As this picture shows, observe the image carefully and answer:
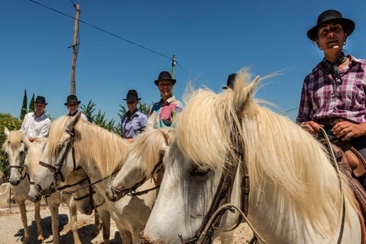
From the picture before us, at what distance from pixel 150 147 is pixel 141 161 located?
0.75ft

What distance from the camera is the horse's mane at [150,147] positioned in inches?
132

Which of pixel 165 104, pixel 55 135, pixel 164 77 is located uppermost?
pixel 164 77

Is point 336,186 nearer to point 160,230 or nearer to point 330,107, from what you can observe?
point 330,107

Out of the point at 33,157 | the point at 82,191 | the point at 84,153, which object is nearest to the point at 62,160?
the point at 84,153

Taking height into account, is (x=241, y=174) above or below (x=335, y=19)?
below

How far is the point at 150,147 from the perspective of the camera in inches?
132

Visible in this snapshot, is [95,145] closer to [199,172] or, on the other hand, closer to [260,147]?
[199,172]

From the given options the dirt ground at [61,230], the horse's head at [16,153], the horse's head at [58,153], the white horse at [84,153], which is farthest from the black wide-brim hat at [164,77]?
the dirt ground at [61,230]

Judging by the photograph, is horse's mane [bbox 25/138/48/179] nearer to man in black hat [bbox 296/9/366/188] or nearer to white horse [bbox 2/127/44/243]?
white horse [bbox 2/127/44/243]

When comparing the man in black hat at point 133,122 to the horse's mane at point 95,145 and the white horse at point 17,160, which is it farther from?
the white horse at point 17,160

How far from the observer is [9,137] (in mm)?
6211

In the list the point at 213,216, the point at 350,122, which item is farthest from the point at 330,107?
the point at 213,216

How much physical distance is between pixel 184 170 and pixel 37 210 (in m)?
6.09

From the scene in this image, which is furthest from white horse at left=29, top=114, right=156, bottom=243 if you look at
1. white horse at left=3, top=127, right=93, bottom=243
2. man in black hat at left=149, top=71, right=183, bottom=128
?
white horse at left=3, top=127, right=93, bottom=243
